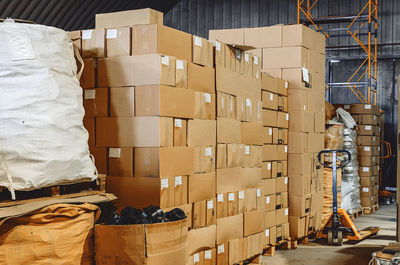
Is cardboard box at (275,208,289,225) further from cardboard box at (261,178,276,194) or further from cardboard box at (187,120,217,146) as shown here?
cardboard box at (187,120,217,146)

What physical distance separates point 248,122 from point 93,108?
5.85 ft

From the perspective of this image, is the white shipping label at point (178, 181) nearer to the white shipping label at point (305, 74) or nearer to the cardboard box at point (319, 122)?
the white shipping label at point (305, 74)

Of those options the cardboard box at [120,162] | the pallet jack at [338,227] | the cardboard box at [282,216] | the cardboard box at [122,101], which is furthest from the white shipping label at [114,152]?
the pallet jack at [338,227]

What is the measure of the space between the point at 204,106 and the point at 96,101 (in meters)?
0.92

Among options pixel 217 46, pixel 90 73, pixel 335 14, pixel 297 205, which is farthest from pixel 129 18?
pixel 335 14

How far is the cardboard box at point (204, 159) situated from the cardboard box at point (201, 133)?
0.04m

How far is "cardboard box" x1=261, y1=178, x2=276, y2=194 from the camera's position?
5.96 meters

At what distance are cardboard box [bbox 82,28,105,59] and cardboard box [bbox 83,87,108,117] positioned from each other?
28 centimetres

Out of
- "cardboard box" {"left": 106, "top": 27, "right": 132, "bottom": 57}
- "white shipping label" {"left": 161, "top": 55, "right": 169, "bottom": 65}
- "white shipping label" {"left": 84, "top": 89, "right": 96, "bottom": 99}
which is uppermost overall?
"cardboard box" {"left": 106, "top": 27, "right": 132, "bottom": 57}

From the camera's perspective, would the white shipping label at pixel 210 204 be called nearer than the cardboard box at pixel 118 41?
No

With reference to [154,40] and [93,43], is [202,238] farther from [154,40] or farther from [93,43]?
[93,43]

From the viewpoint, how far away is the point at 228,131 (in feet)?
15.7

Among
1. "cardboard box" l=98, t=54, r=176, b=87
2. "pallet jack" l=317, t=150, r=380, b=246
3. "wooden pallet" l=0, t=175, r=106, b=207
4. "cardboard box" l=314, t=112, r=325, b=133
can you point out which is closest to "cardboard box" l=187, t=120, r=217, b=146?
"cardboard box" l=98, t=54, r=176, b=87

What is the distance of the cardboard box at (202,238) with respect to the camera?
167 inches
